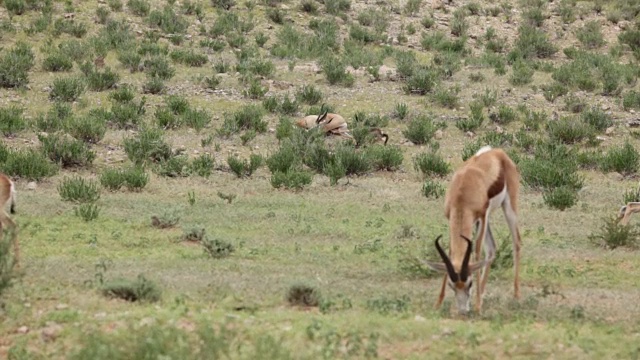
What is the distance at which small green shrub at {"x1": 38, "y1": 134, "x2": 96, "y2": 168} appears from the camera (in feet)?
55.4

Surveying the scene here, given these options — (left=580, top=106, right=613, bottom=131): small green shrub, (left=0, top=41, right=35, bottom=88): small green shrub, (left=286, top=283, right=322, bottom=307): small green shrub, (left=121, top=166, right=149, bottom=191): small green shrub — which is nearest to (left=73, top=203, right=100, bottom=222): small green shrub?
(left=121, top=166, right=149, bottom=191): small green shrub

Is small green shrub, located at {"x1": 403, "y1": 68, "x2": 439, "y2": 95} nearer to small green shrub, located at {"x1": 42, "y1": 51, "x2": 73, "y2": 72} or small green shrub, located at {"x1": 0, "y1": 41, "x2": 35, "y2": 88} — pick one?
small green shrub, located at {"x1": 42, "y1": 51, "x2": 73, "y2": 72}

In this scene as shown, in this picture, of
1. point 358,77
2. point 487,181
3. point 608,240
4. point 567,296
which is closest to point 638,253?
point 608,240

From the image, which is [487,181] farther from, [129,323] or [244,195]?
[244,195]

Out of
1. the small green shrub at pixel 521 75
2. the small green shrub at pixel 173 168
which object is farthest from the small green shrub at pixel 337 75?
the small green shrub at pixel 173 168

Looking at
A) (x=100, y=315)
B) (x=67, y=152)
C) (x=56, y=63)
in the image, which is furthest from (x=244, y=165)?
(x=100, y=315)

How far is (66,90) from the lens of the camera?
21.3 m

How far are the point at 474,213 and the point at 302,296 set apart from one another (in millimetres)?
1731

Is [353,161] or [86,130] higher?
[353,161]

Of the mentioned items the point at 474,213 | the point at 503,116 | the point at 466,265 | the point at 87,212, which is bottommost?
the point at 503,116

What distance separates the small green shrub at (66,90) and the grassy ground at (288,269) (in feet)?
1.15

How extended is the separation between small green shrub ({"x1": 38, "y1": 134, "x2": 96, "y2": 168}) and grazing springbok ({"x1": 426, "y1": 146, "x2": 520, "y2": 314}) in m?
9.29

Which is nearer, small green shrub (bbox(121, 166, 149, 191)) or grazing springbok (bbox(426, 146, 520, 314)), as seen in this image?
grazing springbok (bbox(426, 146, 520, 314))

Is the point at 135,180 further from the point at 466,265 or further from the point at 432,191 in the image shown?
the point at 466,265
